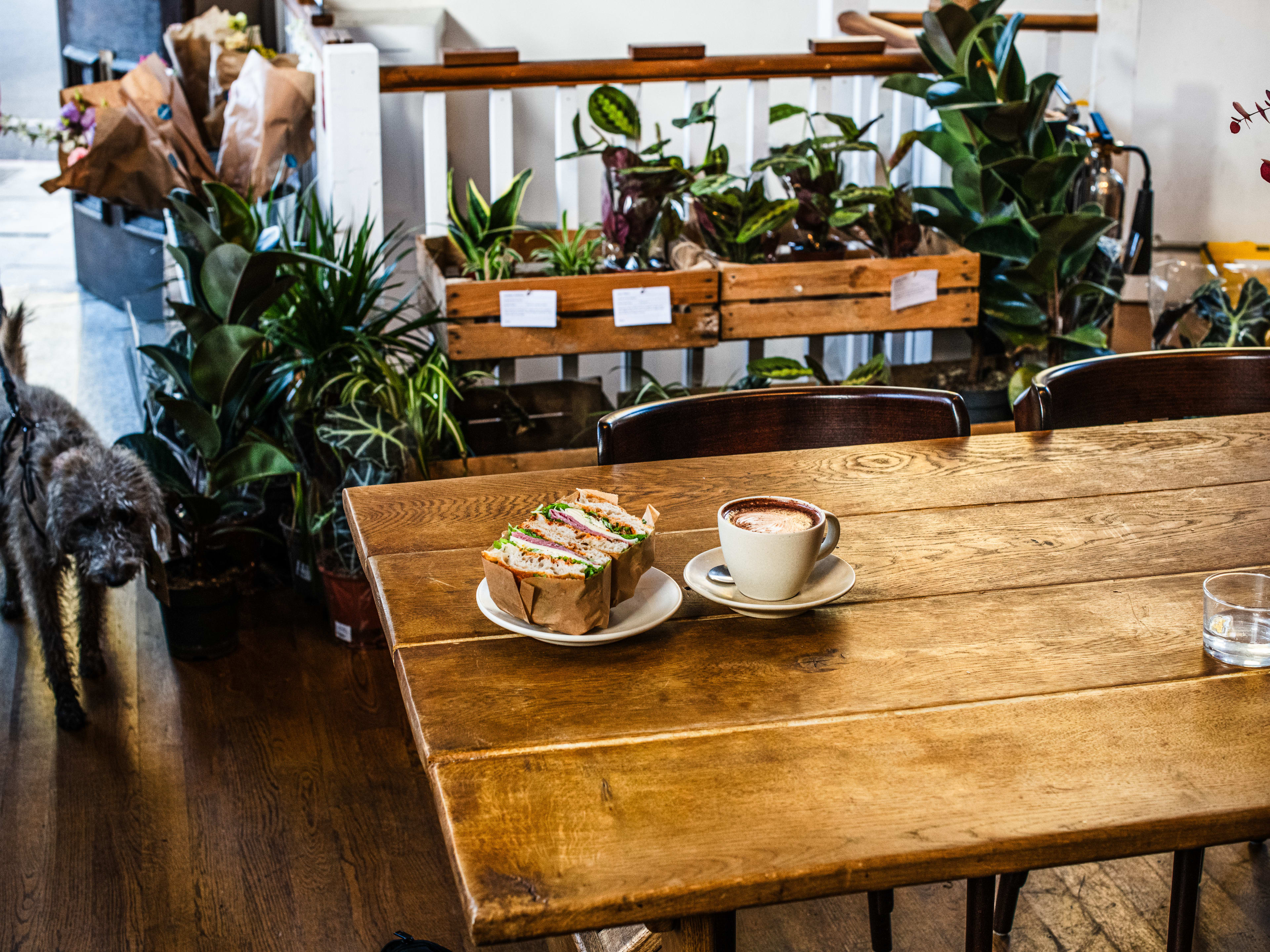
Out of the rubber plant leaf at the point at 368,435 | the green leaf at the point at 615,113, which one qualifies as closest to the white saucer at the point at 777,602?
the rubber plant leaf at the point at 368,435

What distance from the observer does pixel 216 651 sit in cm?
252

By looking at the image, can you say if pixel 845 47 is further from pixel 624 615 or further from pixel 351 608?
pixel 624 615

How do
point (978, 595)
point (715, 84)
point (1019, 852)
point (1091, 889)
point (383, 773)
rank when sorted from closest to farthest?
1. point (1019, 852)
2. point (978, 595)
3. point (1091, 889)
4. point (383, 773)
5. point (715, 84)

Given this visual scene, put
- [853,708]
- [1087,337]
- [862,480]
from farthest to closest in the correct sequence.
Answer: [1087,337] < [862,480] < [853,708]

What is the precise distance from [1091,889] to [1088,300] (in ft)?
5.58

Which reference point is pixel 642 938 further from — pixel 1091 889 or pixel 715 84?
pixel 715 84

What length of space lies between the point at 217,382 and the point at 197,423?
0.30 ft

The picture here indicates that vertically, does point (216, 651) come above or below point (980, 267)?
below

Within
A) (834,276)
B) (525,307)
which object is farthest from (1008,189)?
(525,307)

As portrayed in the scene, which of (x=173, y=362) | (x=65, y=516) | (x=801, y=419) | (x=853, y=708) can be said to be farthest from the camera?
(x=173, y=362)

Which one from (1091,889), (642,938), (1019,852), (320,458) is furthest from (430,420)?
(1019,852)

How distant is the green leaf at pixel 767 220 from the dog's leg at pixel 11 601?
1.79m

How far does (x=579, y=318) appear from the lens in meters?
2.61

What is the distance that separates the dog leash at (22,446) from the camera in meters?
2.15
